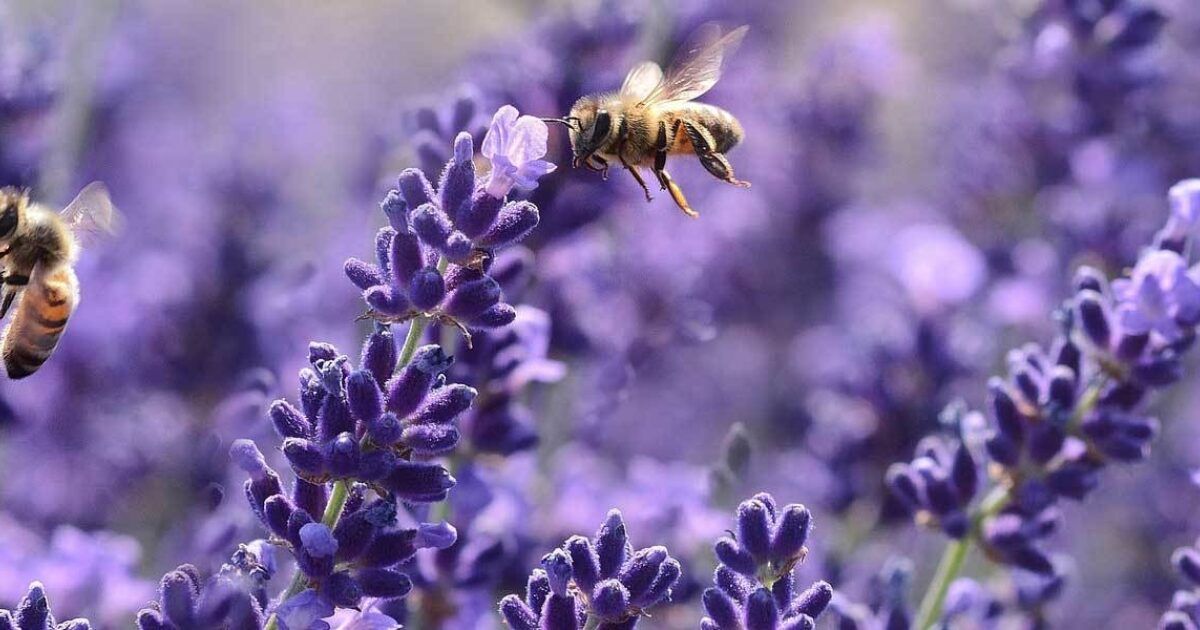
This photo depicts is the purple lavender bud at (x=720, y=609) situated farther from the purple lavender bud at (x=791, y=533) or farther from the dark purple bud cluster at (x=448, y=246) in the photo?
the dark purple bud cluster at (x=448, y=246)

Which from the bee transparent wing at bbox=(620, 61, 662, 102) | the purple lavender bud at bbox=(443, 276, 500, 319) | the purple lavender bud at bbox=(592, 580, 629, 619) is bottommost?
the purple lavender bud at bbox=(592, 580, 629, 619)

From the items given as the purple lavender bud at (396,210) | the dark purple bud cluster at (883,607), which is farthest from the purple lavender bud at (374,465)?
the dark purple bud cluster at (883,607)

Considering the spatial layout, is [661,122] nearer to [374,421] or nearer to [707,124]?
[707,124]

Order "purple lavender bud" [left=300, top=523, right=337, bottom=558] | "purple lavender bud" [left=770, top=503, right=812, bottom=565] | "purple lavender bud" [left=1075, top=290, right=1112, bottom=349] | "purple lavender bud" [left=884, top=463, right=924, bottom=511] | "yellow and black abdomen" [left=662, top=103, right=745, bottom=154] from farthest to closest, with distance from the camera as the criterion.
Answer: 1. "yellow and black abdomen" [left=662, top=103, right=745, bottom=154]
2. "purple lavender bud" [left=884, top=463, right=924, bottom=511]
3. "purple lavender bud" [left=1075, top=290, right=1112, bottom=349]
4. "purple lavender bud" [left=770, top=503, right=812, bottom=565]
5. "purple lavender bud" [left=300, top=523, right=337, bottom=558]

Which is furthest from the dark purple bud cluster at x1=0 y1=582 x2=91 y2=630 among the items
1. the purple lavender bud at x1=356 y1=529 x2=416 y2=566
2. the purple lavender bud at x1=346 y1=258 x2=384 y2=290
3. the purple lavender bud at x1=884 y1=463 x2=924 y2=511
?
the purple lavender bud at x1=884 y1=463 x2=924 y2=511

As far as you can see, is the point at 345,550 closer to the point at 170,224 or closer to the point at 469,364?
the point at 469,364

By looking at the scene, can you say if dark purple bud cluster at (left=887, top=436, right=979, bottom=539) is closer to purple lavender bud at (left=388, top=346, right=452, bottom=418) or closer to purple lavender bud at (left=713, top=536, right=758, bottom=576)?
purple lavender bud at (left=713, top=536, right=758, bottom=576)

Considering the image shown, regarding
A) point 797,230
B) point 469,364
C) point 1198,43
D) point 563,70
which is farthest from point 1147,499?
point 469,364
